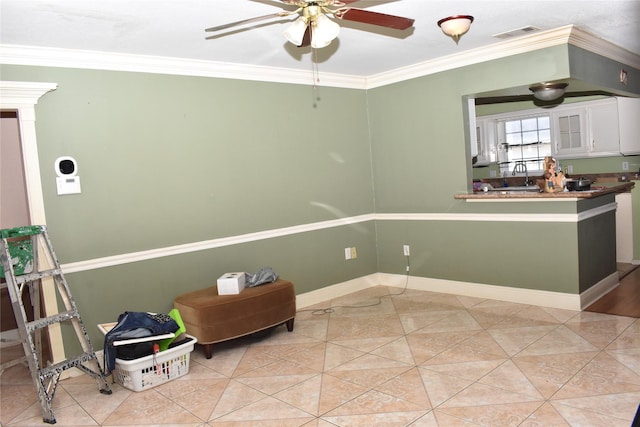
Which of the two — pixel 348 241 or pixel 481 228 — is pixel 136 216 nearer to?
pixel 348 241

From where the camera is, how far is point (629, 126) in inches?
234

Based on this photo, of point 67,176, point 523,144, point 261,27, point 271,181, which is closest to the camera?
point 261,27

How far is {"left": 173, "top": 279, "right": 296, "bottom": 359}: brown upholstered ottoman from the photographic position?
12.0 feet

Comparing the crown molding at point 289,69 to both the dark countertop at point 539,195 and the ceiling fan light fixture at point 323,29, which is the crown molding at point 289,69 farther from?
the ceiling fan light fixture at point 323,29

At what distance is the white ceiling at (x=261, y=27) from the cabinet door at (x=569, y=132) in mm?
1858

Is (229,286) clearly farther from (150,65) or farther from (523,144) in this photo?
(523,144)

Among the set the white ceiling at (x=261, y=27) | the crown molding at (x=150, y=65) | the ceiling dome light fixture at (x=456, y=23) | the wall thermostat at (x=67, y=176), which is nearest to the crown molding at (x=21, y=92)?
the crown molding at (x=150, y=65)

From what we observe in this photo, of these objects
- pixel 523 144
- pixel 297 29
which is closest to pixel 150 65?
pixel 297 29

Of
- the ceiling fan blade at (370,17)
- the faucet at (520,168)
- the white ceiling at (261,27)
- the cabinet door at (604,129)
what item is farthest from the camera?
the faucet at (520,168)

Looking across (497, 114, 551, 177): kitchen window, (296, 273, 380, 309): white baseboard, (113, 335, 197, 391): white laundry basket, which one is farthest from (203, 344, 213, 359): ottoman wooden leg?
(497, 114, 551, 177): kitchen window

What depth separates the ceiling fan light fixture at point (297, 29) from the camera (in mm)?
2602

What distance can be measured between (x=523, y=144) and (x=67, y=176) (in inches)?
237

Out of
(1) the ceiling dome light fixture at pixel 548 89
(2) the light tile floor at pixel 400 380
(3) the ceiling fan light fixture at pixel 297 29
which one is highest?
(3) the ceiling fan light fixture at pixel 297 29

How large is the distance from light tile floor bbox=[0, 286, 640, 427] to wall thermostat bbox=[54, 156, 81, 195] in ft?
4.38
